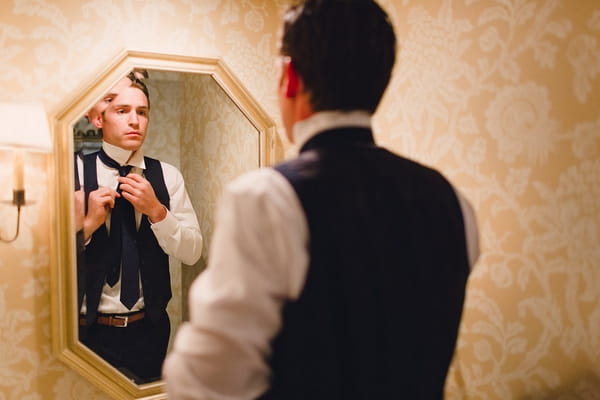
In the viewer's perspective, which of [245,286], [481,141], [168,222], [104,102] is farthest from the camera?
[168,222]

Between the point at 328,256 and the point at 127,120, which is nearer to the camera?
the point at 328,256

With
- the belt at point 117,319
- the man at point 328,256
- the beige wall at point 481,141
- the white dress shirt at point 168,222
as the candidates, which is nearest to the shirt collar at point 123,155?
the white dress shirt at point 168,222

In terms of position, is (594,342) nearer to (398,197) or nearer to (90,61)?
(398,197)

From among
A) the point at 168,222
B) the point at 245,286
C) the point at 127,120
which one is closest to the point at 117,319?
the point at 168,222

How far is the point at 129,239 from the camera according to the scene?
1.37 m

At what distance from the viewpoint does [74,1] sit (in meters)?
1.30

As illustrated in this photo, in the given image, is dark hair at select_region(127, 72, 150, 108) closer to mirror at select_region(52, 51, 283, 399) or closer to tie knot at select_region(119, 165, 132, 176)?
mirror at select_region(52, 51, 283, 399)

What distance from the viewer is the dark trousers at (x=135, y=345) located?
1.34m

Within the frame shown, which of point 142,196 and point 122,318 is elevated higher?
point 142,196

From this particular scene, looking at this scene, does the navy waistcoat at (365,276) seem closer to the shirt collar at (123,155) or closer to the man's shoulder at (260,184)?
the man's shoulder at (260,184)

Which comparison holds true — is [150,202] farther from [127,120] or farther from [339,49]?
[339,49]

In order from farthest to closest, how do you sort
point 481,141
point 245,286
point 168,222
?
point 168,222 → point 481,141 → point 245,286

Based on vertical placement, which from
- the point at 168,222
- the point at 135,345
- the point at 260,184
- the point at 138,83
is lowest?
the point at 135,345

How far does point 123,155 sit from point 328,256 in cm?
97
